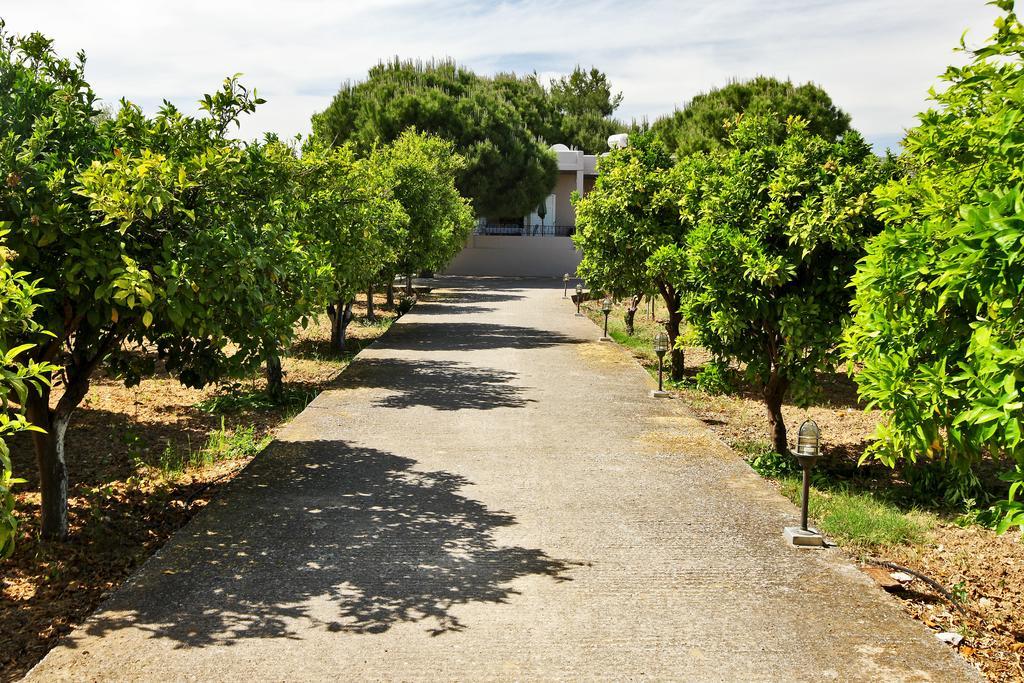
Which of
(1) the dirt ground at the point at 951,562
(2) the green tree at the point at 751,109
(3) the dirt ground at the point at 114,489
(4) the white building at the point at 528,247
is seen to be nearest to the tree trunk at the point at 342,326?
(3) the dirt ground at the point at 114,489

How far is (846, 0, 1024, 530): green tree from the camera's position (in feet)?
12.2

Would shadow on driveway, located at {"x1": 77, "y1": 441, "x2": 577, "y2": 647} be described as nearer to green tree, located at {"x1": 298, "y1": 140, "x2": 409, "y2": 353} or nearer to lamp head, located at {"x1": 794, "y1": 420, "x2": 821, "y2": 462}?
lamp head, located at {"x1": 794, "y1": 420, "x2": 821, "y2": 462}

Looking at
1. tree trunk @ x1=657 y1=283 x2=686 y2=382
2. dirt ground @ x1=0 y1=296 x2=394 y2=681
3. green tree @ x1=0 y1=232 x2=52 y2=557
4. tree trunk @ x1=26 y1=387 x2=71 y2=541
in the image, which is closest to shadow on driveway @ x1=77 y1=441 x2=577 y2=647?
dirt ground @ x1=0 y1=296 x2=394 y2=681

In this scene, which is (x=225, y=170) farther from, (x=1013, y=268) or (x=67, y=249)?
(x=1013, y=268)

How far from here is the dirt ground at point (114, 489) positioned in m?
5.61

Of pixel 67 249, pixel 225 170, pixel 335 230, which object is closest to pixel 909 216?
pixel 225 170

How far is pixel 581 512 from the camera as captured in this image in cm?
725

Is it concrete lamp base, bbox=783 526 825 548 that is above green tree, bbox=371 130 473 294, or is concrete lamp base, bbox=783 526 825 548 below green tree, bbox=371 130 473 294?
below

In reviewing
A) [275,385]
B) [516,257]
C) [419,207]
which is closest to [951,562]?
[275,385]

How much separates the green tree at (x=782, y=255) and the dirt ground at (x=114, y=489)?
4397 mm

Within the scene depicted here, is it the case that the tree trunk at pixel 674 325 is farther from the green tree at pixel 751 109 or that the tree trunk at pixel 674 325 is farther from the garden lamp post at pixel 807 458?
the green tree at pixel 751 109

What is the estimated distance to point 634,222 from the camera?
1545 cm

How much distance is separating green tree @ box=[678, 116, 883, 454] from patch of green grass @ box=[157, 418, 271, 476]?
5.14 meters

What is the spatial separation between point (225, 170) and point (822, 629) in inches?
206
